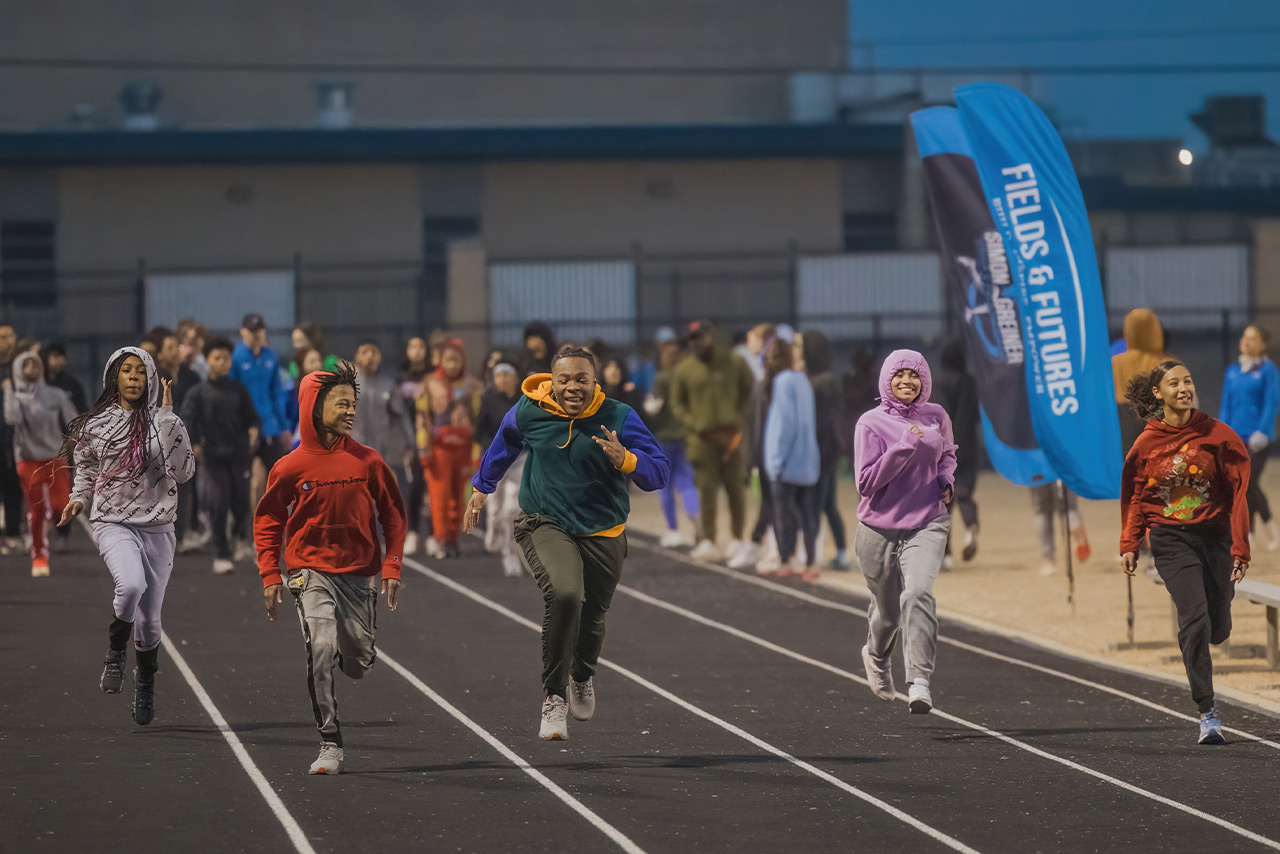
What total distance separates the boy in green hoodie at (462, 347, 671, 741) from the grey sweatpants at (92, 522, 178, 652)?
1.79 metres

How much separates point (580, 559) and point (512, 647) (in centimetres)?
375

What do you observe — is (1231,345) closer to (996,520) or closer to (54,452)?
(996,520)

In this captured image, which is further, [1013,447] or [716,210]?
[716,210]

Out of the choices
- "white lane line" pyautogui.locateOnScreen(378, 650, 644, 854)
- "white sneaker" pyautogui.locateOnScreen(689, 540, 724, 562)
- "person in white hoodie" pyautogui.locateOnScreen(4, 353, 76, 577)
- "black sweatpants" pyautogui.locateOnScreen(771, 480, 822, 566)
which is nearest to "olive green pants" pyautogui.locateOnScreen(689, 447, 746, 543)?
"white sneaker" pyautogui.locateOnScreen(689, 540, 724, 562)

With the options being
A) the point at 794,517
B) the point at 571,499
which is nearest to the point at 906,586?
the point at 571,499

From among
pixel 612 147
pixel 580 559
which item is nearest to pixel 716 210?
A: pixel 612 147

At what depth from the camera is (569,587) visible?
848cm

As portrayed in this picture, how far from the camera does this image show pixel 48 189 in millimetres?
33969

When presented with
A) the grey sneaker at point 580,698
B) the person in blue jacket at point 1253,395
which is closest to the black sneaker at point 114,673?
the grey sneaker at point 580,698

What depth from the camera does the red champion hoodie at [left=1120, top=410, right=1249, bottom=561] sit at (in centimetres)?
900

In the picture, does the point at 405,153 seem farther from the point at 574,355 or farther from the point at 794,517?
the point at 574,355

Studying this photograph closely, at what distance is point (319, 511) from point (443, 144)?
2697 cm

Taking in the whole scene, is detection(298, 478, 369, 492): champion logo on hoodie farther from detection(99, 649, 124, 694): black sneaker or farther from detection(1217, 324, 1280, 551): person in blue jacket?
detection(1217, 324, 1280, 551): person in blue jacket

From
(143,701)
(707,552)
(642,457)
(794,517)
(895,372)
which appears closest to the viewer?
(642,457)
